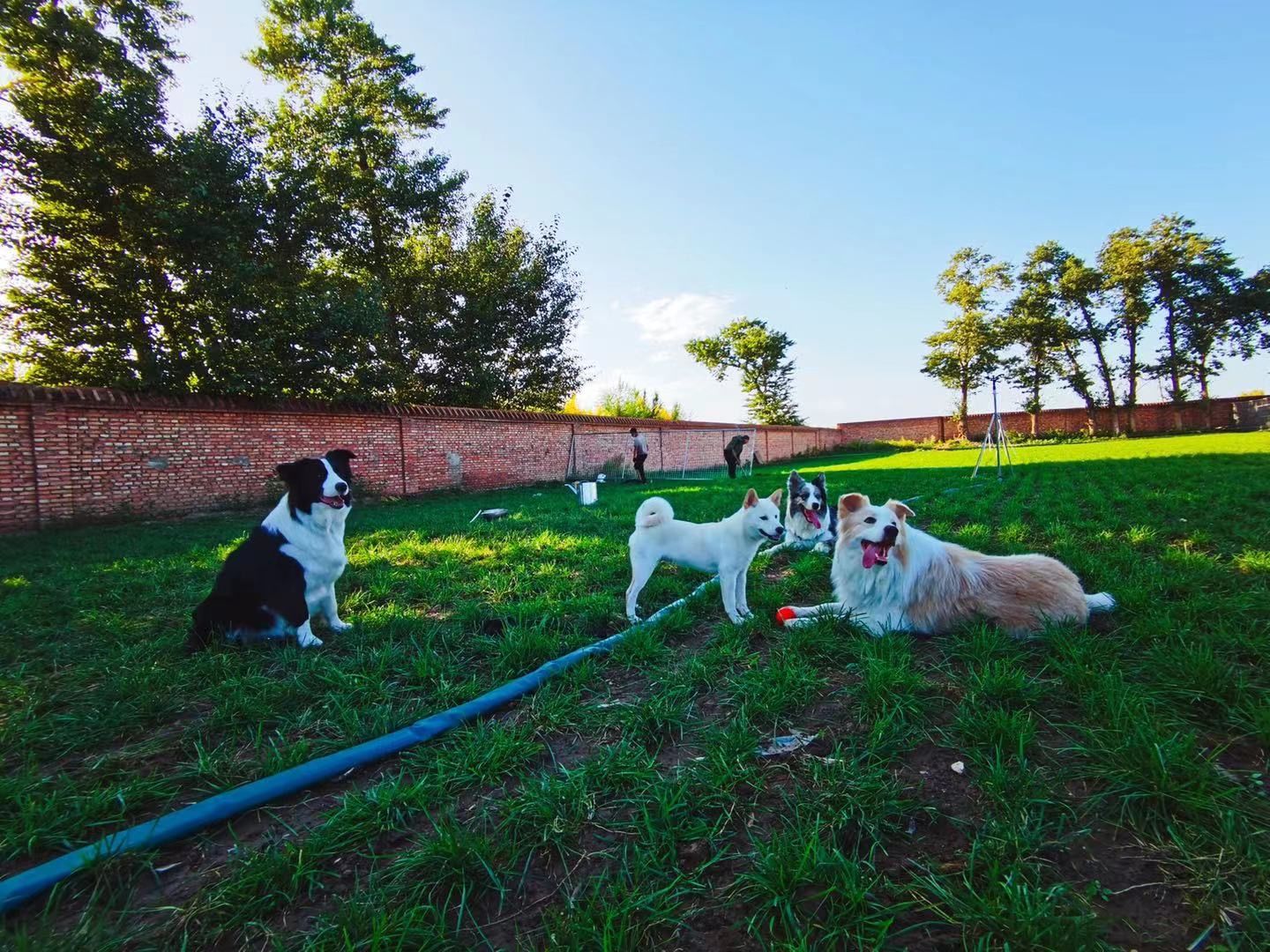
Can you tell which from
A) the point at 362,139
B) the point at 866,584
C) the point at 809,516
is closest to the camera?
the point at 866,584

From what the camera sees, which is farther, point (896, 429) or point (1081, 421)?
point (896, 429)

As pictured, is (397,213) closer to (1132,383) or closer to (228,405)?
(228,405)

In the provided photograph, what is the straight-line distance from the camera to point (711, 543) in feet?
11.7

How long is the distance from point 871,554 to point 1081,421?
41.3 meters

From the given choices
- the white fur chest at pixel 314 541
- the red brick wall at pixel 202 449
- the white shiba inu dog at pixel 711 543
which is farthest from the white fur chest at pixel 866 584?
the red brick wall at pixel 202 449

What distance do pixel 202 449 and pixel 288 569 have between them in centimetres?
911

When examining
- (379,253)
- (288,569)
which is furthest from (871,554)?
(379,253)

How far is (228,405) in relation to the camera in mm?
9859

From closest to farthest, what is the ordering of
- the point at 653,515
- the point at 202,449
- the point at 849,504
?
the point at 849,504, the point at 653,515, the point at 202,449

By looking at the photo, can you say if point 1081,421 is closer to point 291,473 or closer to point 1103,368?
point 1103,368

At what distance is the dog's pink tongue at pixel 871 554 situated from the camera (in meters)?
2.98

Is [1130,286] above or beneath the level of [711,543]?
above

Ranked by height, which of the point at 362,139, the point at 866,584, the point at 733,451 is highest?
the point at 362,139

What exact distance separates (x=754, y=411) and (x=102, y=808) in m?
44.3
